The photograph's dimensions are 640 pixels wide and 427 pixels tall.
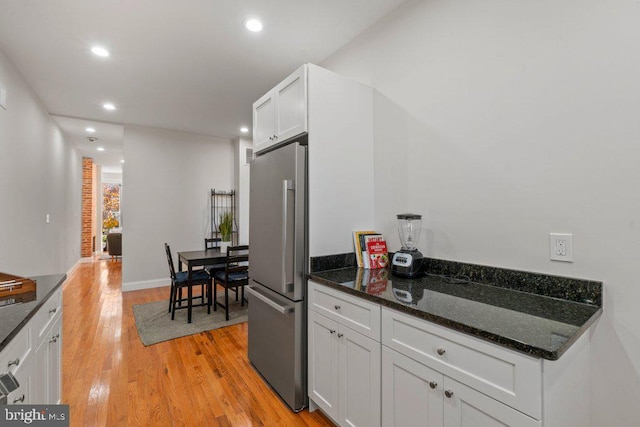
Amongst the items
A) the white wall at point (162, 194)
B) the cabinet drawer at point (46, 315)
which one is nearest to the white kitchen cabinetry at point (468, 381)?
the cabinet drawer at point (46, 315)

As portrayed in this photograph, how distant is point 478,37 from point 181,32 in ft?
7.17

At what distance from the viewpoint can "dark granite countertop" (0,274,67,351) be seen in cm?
106

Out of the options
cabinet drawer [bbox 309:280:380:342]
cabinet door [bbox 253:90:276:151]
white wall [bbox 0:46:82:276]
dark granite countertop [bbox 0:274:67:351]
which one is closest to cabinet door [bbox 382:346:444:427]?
cabinet drawer [bbox 309:280:380:342]

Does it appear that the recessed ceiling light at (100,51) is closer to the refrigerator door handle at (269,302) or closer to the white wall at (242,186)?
the refrigerator door handle at (269,302)

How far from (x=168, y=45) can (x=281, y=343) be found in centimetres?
263

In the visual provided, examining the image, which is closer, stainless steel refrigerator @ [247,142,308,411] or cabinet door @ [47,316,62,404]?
cabinet door @ [47,316,62,404]

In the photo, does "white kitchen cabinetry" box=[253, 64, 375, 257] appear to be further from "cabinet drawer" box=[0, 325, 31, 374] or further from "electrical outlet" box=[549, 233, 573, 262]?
"cabinet drawer" box=[0, 325, 31, 374]

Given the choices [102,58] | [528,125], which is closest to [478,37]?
[528,125]

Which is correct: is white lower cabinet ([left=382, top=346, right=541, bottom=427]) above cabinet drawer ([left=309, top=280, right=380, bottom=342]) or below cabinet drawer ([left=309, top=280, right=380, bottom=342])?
below

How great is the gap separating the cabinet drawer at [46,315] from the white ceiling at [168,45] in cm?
200

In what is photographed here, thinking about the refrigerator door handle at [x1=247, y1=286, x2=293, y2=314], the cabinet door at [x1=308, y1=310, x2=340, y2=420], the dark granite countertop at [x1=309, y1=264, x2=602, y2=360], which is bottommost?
the cabinet door at [x1=308, y1=310, x2=340, y2=420]

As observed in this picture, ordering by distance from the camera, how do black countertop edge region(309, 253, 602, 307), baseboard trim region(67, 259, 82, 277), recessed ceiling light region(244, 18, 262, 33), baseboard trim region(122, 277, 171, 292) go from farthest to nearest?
baseboard trim region(67, 259, 82, 277)
baseboard trim region(122, 277, 171, 292)
recessed ceiling light region(244, 18, 262, 33)
black countertop edge region(309, 253, 602, 307)

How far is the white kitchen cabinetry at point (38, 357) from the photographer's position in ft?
3.77

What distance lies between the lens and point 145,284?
16.8 feet
